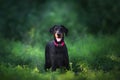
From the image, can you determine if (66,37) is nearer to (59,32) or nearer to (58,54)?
(59,32)

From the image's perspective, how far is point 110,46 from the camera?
12906 mm

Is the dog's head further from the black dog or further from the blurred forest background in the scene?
the blurred forest background

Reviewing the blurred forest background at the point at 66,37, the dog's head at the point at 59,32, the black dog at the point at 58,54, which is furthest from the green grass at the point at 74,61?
the dog's head at the point at 59,32

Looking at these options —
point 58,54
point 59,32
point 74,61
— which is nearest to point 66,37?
point 74,61

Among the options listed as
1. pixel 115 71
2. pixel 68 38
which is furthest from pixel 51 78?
pixel 68 38

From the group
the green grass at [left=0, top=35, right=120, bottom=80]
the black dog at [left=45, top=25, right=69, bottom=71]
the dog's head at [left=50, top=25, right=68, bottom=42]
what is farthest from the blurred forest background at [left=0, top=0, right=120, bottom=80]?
the dog's head at [left=50, top=25, right=68, bottom=42]

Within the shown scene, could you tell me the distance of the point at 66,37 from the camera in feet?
49.7

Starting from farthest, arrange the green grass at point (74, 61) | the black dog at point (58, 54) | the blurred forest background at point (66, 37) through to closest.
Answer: the black dog at point (58, 54)
the blurred forest background at point (66, 37)
the green grass at point (74, 61)

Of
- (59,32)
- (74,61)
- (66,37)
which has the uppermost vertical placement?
(66,37)

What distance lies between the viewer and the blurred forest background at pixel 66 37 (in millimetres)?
9906

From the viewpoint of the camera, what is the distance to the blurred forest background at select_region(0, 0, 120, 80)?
9906 millimetres

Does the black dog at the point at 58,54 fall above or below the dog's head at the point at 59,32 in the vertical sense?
below

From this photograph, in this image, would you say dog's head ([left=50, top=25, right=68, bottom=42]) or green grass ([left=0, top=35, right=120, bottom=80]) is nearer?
green grass ([left=0, top=35, right=120, bottom=80])

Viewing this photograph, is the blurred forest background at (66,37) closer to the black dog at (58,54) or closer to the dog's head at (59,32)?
the black dog at (58,54)
